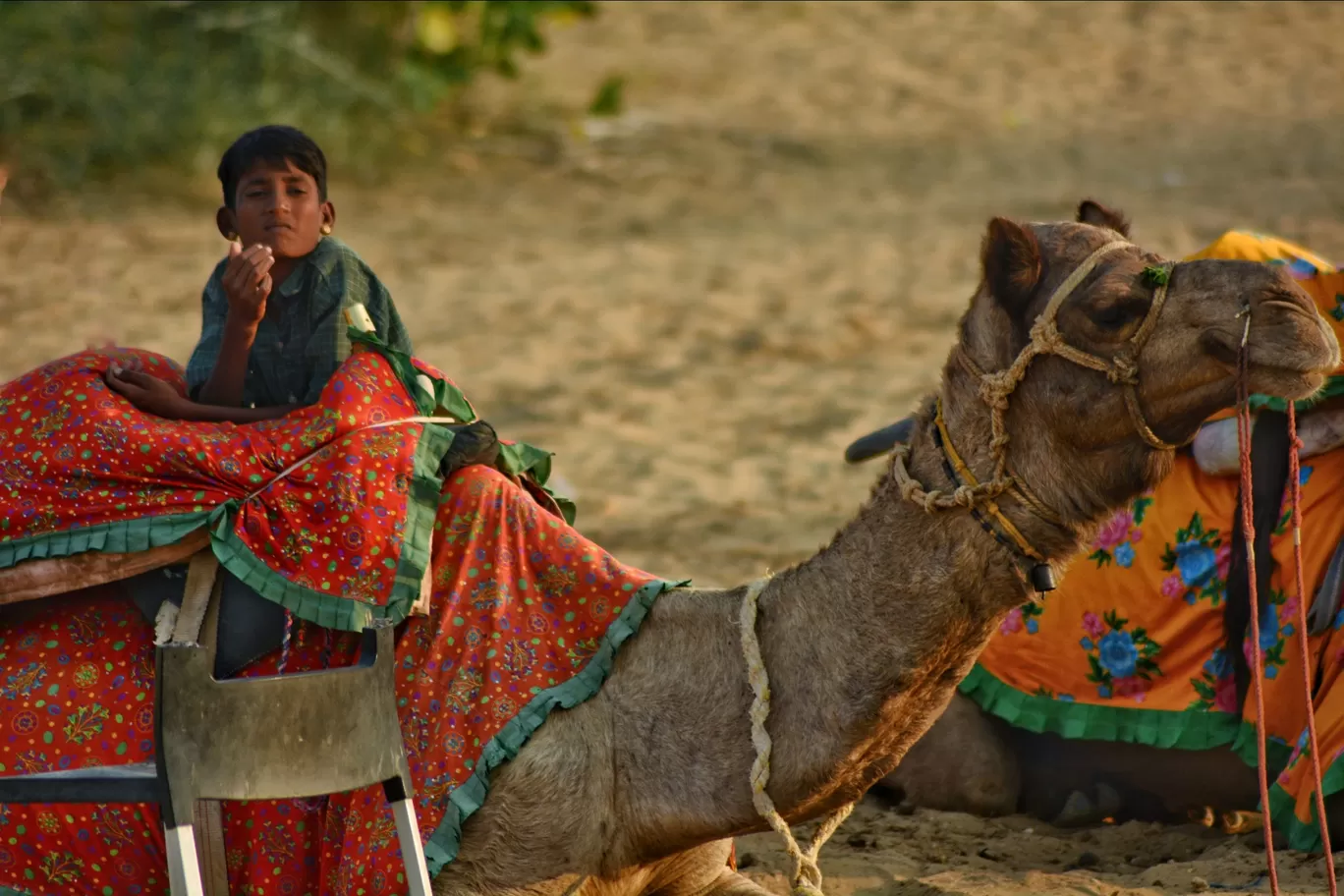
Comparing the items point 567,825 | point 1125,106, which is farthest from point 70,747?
point 1125,106

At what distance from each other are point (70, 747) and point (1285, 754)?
316 cm

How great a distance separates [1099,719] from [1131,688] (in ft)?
0.42

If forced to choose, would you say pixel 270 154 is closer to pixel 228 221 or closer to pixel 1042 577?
pixel 228 221

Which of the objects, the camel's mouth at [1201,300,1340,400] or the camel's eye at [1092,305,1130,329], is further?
the camel's eye at [1092,305,1130,329]

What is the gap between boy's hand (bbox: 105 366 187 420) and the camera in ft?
13.0

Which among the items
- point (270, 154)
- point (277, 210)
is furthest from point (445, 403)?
point (270, 154)

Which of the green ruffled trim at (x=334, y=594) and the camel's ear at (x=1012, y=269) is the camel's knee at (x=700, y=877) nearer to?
the green ruffled trim at (x=334, y=594)

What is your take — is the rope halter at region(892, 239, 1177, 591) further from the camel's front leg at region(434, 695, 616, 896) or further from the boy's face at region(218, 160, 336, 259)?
the boy's face at region(218, 160, 336, 259)

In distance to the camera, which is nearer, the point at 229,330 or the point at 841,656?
the point at 841,656

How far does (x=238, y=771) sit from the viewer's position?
3.31 meters

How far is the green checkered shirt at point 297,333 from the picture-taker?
13.6ft

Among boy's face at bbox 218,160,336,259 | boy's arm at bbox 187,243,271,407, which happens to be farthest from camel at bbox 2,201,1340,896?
boy's face at bbox 218,160,336,259

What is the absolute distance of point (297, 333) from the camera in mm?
4168

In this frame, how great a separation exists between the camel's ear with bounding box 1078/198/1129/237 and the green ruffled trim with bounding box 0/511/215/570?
1.89 metres
